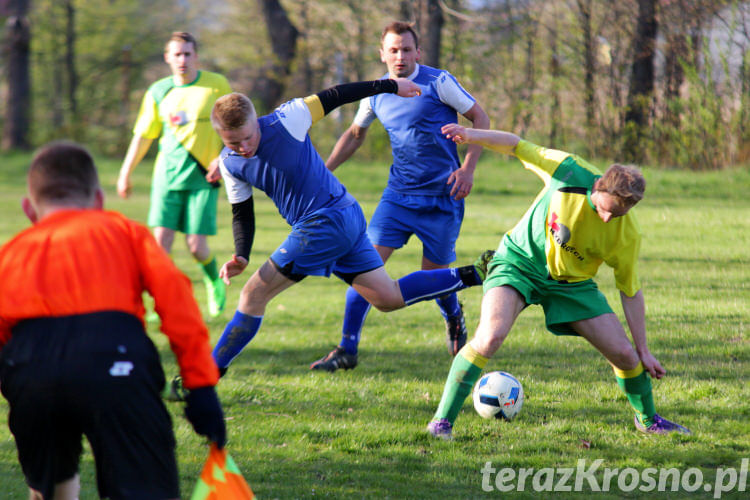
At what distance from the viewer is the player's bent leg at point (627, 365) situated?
4234 millimetres

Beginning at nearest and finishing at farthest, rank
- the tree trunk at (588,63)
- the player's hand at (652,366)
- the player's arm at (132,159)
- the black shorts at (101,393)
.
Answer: the black shorts at (101,393)
the player's hand at (652,366)
the player's arm at (132,159)
the tree trunk at (588,63)

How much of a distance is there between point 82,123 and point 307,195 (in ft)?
73.1

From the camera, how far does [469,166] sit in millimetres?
5680

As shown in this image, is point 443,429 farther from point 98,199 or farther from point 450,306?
point 98,199

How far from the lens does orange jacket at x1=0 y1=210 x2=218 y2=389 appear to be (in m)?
2.34

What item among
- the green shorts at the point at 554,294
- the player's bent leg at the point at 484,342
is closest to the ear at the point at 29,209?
the player's bent leg at the point at 484,342

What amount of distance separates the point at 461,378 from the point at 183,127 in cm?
429

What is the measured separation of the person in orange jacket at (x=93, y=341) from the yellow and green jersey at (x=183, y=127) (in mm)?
5038

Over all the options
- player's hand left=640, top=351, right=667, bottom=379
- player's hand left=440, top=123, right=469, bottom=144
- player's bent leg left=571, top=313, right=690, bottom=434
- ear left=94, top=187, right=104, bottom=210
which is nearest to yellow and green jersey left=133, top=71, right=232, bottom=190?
player's hand left=440, top=123, right=469, bottom=144

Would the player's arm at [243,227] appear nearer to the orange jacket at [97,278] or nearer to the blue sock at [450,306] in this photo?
the blue sock at [450,306]

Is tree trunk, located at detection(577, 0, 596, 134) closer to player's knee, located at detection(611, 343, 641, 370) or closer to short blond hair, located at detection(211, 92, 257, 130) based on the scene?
player's knee, located at detection(611, 343, 641, 370)

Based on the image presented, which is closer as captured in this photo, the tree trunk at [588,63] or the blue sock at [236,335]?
the blue sock at [236,335]

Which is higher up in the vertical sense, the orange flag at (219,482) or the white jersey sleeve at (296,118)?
the white jersey sleeve at (296,118)

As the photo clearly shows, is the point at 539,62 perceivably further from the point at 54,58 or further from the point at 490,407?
the point at 54,58
